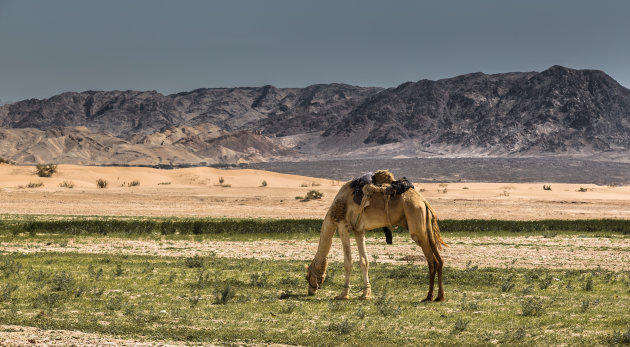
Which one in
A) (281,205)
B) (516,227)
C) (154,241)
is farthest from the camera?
(281,205)

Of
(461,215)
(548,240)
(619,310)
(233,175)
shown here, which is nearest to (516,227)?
(548,240)

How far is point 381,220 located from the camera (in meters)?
16.2

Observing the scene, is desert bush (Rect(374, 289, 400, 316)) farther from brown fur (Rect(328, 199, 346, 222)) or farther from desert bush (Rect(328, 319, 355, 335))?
brown fur (Rect(328, 199, 346, 222))

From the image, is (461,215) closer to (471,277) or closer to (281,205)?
(281,205)

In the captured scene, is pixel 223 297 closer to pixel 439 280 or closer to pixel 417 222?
pixel 417 222

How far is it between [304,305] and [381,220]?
8.95 feet

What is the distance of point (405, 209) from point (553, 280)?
747cm

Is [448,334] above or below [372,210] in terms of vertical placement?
below

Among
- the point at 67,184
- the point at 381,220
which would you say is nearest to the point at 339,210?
the point at 381,220

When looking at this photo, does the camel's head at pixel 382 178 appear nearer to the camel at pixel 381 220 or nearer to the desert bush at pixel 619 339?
the camel at pixel 381 220

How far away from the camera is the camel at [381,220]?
1584cm

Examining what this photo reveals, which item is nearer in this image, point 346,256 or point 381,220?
point 381,220

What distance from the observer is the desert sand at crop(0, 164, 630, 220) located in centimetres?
5450

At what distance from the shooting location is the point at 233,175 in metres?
99.9
